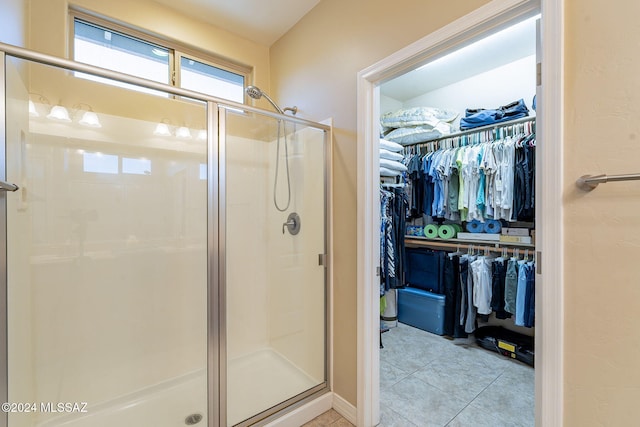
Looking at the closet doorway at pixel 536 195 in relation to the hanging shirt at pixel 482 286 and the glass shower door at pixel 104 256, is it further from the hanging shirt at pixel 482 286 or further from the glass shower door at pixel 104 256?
the hanging shirt at pixel 482 286

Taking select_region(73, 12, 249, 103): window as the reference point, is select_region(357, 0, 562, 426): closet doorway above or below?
below

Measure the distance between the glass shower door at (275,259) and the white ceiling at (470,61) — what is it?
1269 millimetres

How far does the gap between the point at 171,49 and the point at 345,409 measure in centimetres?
293

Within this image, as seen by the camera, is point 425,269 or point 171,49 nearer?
point 171,49

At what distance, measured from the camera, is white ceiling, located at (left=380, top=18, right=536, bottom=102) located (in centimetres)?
247

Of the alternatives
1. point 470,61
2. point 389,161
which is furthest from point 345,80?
point 470,61

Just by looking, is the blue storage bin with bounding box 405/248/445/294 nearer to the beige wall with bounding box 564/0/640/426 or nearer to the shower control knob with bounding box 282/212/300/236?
the shower control knob with bounding box 282/212/300/236

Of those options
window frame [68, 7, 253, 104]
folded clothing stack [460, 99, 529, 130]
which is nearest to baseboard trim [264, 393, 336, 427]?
window frame [68, 7, 253, 104]

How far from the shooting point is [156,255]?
1915 millimetres

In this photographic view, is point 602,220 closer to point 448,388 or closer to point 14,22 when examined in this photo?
point 448,388

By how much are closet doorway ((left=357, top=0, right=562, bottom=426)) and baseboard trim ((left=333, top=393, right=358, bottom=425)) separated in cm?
6

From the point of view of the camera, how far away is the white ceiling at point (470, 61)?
2471mm

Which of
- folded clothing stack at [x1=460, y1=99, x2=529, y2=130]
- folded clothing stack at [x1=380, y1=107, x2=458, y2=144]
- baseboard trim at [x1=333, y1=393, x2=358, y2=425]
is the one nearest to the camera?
baseboard trim at [x1=333, y1=393, x2=358, y2=425]

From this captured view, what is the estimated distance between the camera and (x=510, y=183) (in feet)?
8.21
